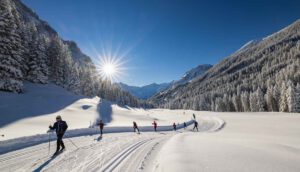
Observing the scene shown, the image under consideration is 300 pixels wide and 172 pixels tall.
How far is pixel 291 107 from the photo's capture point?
59625 mm

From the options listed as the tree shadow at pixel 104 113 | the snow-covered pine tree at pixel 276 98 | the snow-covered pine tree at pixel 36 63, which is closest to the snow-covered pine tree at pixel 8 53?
the snow-covered pine tree at pixel 36 63

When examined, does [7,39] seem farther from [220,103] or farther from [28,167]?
[220,103]

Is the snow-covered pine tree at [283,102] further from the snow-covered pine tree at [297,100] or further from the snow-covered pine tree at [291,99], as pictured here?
the snow-covered pine tree at [297,100]

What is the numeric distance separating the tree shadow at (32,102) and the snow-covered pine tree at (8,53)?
1.81 meters

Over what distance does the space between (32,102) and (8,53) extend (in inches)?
362

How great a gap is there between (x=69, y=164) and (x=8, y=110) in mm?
26703

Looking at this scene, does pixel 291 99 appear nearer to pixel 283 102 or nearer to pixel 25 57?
pixel 283 102

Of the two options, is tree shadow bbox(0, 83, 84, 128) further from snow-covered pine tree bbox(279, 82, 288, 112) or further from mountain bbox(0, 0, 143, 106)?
snow-covered pine tree bbox(279, 82, 288, 112)

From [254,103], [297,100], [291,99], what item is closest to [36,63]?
[291,99]

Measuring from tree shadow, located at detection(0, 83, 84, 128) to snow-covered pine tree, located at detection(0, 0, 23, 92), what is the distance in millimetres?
1805

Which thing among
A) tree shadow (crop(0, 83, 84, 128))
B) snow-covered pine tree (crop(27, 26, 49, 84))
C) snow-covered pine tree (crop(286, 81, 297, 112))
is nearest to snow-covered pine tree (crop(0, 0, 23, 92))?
tree shadow (crop(0, 83, 84, 128))

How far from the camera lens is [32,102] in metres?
35.3

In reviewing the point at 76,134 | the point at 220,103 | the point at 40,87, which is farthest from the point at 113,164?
the point at 220,103

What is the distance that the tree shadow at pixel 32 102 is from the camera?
28592 millimetres
